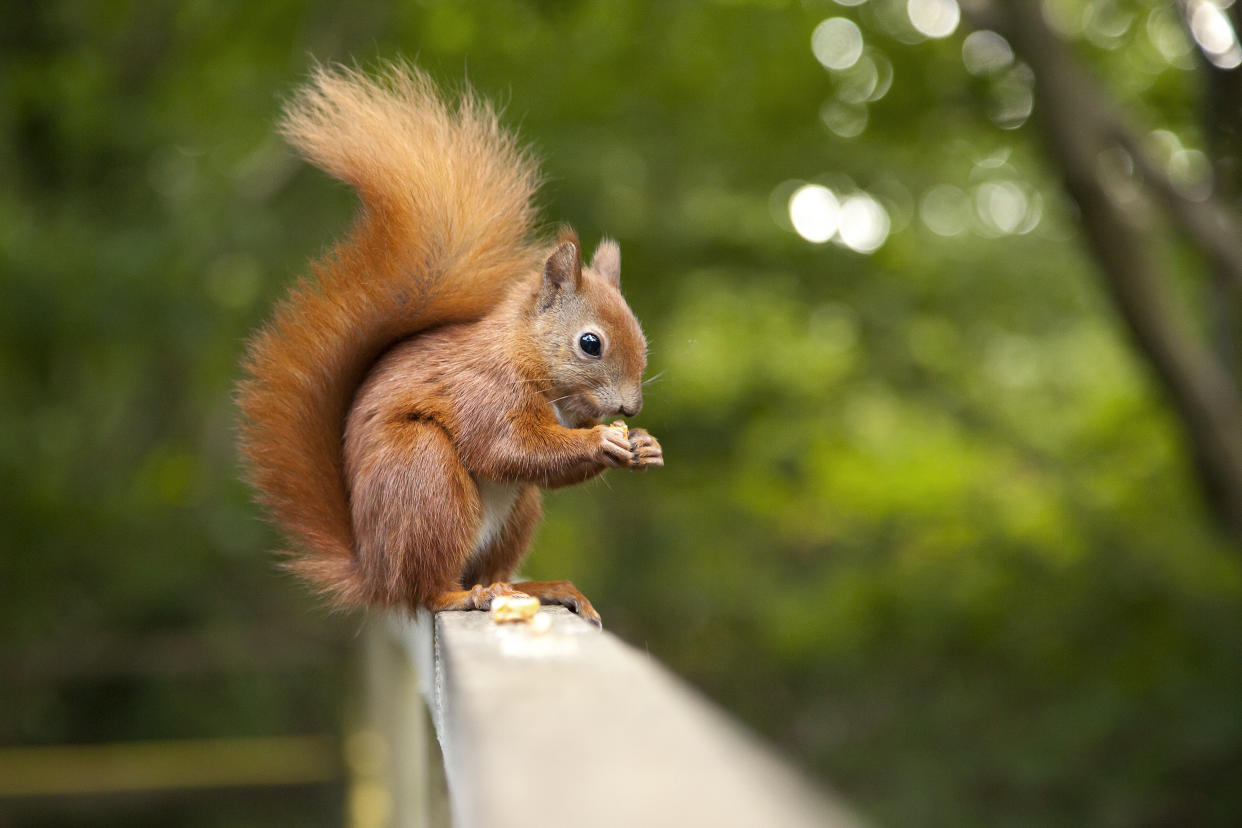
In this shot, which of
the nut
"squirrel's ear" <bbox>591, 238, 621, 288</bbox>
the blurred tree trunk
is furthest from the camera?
the blurred tree trunk

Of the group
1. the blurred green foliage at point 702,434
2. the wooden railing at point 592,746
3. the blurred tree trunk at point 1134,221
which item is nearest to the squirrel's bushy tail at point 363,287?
the wooden railing at point 592,746

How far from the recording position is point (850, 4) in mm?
4125

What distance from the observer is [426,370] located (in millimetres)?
1354

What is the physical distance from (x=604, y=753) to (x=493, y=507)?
887mm

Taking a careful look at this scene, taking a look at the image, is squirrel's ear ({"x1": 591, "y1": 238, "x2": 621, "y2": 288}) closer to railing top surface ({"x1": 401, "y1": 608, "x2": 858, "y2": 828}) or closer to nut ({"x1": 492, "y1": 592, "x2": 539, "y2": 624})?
nut ({"x1": 492, "y1": 592, "x2": 539, "y2": 624})

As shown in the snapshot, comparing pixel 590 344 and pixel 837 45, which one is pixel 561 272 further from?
pixel 837 45

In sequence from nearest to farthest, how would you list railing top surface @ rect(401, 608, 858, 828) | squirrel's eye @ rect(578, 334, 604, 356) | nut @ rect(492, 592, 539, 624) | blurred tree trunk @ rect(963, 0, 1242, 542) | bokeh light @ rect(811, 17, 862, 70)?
1. railing top surface @ rect(401, 608, 858, 828)
2. nut @ rect(492, 592, 539, 624)
3. squirrel's eye @ rect(578, 334, 604, 356)
4. blurred tree trunk @ rect(963, 0, 1242, 542)
5. bokeh light @ rect(811, 17, 862, 70)

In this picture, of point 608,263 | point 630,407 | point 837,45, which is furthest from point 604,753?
point 837,45

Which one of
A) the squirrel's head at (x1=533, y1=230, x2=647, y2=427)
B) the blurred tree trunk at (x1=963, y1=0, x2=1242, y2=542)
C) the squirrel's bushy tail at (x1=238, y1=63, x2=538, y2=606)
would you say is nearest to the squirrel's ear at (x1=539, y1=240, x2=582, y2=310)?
the squirrel's head at (x1=533, y1=230, x2=647, y2=427)

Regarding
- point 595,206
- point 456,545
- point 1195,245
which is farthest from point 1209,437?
point 456,545

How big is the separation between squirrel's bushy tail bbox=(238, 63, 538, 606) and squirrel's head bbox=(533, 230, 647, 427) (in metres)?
0.13

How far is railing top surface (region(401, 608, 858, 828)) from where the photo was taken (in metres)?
0.46

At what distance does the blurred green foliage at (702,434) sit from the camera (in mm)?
4262

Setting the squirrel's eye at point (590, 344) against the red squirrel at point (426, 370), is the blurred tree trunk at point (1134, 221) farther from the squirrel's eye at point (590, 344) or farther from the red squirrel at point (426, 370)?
the squirrel's eye at point (590, 344)
